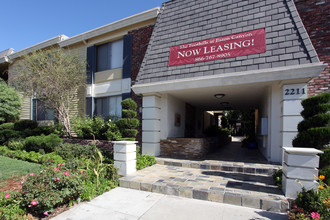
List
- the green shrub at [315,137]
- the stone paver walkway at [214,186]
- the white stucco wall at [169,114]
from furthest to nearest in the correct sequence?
the white stucco wall at [169,114]
the green shrub at [315,137]
the stone paver walkway at [214,186]

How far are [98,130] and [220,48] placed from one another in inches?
259

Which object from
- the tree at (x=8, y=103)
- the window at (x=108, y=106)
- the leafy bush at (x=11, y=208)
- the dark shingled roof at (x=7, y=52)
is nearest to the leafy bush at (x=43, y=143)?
the window at (x=108, y=106)

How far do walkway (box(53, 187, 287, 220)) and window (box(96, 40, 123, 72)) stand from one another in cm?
768

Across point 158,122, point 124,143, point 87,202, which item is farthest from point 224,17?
point 87,202

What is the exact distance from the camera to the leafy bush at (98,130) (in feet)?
26.4

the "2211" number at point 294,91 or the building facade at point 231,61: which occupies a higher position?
the building facade at point 231,61

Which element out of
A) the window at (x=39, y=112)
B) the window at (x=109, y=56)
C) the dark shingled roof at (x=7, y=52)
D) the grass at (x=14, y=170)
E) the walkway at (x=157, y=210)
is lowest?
the walkway at (x=157, y=210)

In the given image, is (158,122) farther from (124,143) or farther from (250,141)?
(250,141)

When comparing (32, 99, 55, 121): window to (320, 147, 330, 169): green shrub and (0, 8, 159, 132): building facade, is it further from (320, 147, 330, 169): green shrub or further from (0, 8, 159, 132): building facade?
(320, 147, 330, 169): green shrub

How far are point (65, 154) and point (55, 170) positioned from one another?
381 cm

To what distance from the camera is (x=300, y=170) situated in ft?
11.9

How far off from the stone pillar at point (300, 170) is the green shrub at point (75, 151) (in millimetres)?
6424

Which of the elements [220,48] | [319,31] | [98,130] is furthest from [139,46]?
[319,31]

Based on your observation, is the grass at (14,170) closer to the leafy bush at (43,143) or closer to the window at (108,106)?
the leafy bush at (43,143)
